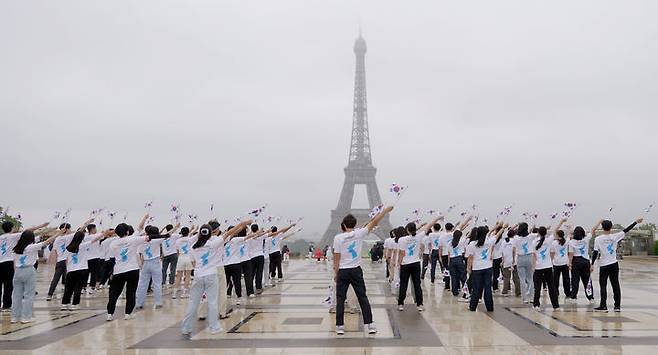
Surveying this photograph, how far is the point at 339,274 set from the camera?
8570 mm

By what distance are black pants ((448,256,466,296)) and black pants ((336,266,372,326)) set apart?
5.37m

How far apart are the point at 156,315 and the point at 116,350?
3.31 meters

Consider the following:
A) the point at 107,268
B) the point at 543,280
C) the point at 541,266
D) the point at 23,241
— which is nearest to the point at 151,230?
the point at 23,241

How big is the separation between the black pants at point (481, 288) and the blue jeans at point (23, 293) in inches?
334

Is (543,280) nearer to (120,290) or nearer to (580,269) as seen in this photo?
(580,269)

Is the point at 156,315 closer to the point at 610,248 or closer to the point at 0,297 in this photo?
the point at 0,297

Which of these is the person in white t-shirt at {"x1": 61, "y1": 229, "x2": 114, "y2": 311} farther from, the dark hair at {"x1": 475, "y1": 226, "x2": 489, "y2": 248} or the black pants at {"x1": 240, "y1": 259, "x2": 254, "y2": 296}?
the dark hair at {"x1": 475, "y1": 226, "x2": 489, "y2": 248}

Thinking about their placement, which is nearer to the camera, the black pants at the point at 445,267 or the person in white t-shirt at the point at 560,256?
the person in white t-shirt at the point at 560,256

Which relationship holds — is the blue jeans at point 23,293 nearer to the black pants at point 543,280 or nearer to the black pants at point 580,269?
the black pants at point 543,280

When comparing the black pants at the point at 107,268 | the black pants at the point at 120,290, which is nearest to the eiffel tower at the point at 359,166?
the black pants at the point at 107,268

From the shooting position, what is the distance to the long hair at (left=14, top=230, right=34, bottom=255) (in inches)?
386

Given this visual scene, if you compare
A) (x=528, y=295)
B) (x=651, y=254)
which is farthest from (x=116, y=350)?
(x=651, y=254)

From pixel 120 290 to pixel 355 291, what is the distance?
183 inches

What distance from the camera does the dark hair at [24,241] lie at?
9797mm
